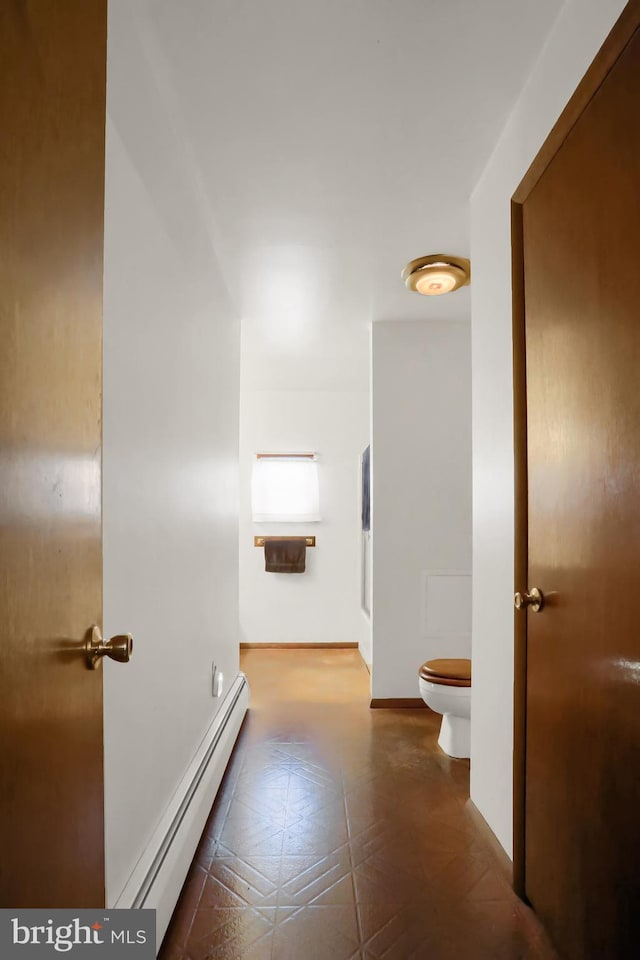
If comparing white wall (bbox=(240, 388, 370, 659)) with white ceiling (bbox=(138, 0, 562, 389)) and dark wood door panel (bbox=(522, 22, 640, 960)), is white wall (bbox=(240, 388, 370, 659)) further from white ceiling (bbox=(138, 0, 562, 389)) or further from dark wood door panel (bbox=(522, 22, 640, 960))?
dark wood door panel (bbox=(522, 22, 640, 960))

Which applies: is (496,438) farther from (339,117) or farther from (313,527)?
(313,527)

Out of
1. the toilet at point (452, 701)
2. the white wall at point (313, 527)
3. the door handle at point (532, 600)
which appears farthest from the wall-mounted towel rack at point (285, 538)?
the door handle at point (532, 600)

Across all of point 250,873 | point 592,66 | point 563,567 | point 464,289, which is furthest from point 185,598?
point 464,289

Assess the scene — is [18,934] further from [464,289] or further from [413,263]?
[464,289]

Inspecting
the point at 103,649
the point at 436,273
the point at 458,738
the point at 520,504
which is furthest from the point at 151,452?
the point at 458,738

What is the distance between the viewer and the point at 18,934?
68cm

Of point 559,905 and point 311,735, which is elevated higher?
point 559,905

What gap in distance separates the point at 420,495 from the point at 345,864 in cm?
221

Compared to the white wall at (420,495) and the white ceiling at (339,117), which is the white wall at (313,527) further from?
the white ceiling at (339,117)

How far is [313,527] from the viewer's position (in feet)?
17.7

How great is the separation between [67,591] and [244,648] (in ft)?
15.3

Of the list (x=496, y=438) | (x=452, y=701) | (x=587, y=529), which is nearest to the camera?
(x=587, y=529)

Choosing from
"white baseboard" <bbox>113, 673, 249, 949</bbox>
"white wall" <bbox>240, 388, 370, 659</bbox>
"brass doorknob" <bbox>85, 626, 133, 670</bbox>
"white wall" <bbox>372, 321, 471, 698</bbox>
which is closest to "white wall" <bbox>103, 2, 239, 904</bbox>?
"white baseboard" <bbox>113, 673, 249, 949</bbox>

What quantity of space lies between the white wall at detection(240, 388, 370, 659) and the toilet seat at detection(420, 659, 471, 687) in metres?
2.23
